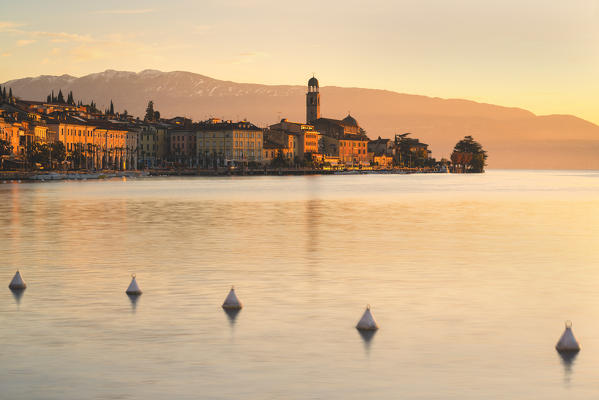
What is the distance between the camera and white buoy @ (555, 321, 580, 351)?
1428cm

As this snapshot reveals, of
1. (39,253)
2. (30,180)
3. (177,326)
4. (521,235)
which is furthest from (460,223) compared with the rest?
(30,180)

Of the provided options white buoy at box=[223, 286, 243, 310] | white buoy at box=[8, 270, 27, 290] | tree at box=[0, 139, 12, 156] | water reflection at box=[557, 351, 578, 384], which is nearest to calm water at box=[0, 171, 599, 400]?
water reflection at box=[557, 351, 578, 384]

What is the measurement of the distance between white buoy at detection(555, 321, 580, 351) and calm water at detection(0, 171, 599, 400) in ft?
0.51

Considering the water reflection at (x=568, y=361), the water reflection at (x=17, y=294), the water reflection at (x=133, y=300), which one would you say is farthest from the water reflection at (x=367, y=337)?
the water reflection at (x=17, y=294)

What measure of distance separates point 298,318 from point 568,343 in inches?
212

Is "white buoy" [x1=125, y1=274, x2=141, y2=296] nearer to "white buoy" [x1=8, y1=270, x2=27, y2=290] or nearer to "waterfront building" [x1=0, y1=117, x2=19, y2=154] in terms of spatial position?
"white buoy" [x1=8, y1=270, x2=27, y2=290]

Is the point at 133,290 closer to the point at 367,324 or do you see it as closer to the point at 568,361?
the point at 367,324

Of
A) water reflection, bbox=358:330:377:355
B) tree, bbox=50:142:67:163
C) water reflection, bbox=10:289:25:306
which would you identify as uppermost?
tree, bbox=50:142:67:163

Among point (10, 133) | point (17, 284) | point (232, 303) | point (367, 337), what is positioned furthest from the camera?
point (10, 133)

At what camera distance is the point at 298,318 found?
57.1 ft

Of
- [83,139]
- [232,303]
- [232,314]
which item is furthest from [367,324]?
[83,139]

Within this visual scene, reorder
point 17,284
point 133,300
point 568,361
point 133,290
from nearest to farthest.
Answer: point 568,361, point 133,300, point 133,290, point 17,284

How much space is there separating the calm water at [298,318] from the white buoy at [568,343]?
0.15 m

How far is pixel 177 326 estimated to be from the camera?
1642cm
